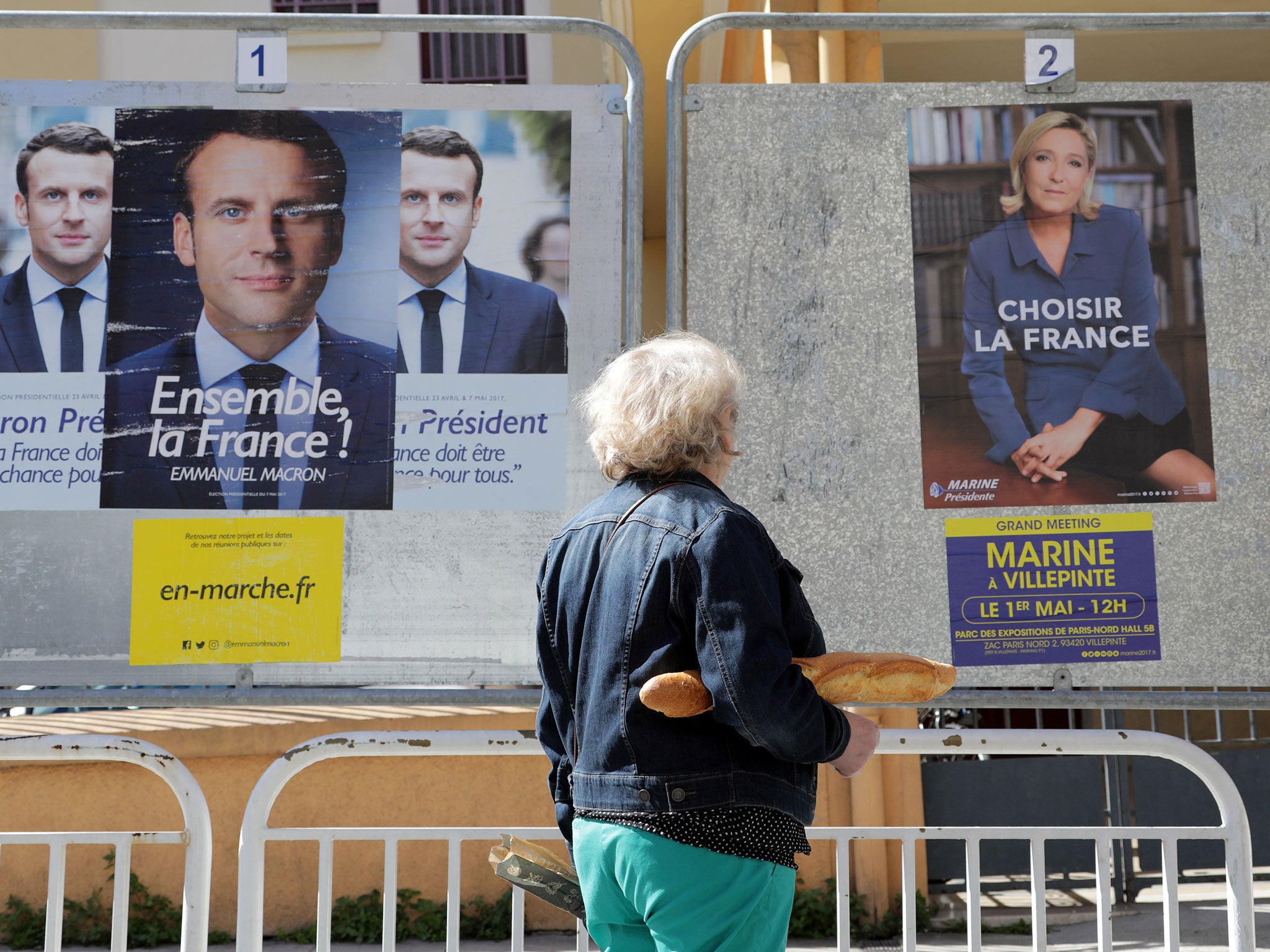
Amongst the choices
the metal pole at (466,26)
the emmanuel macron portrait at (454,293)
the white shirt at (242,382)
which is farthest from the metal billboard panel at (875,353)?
the white shirt at (242,382)

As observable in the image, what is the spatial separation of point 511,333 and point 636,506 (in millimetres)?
1287

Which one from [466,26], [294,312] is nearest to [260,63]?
[466,26]

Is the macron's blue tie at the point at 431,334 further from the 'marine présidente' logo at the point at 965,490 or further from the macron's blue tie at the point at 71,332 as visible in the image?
the 'marine présidente' logo at the point at 965,490

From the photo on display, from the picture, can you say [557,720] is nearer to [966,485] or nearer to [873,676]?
[873,676]

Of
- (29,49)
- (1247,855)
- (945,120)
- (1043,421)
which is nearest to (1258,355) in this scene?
(1043,421)

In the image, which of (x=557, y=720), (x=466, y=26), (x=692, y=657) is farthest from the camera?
(x=466, y=26)

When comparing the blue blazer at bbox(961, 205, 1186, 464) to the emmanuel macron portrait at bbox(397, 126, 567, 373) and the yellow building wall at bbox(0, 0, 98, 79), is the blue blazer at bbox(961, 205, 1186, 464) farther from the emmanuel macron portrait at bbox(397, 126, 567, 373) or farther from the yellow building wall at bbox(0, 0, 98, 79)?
the yellow building wall at bbox(0, 0, 98, 79)

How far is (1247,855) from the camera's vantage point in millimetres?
2732

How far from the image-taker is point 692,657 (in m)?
1.82

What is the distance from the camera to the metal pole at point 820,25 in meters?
3.07

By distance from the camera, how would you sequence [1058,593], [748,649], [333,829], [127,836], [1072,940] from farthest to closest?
1. [1072,940]
2. [1058,593]
3. [127,836]
4. [333,829]
5. [748,649]

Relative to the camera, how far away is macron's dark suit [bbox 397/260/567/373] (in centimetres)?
305

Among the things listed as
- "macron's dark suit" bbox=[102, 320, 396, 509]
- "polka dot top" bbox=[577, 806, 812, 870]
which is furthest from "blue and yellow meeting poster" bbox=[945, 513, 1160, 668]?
"macron's dark suit" bbox=[102, 320, 396, 509]

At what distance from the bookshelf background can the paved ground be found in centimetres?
328
